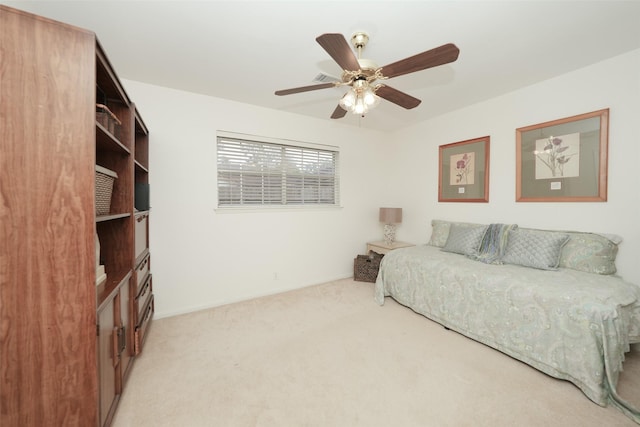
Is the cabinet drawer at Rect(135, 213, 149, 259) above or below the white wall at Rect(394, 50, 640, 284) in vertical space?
below

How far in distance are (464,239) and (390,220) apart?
1.18m

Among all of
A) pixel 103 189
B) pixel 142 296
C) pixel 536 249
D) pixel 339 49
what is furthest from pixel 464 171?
pixel 142 296

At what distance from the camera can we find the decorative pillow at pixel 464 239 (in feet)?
9.12

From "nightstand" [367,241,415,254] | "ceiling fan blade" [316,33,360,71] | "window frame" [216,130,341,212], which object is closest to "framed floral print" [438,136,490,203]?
"nightstand" [367,241,415,254]

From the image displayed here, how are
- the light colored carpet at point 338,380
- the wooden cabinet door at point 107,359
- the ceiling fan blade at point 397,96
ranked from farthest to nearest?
the ceiling fan blade at point 397,96 → the light colored carpet at point 338,380 → the wooden cabinet door at point 107,359

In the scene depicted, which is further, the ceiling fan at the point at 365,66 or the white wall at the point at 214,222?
the white wall at the point at 214,222

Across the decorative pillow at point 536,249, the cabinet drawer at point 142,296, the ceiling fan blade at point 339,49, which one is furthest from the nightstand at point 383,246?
the cabinet drawer at point 142,296

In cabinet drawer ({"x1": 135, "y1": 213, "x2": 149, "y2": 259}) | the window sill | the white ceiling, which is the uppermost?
the white ceiling

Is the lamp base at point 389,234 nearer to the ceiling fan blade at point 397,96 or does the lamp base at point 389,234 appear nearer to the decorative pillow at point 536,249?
the decorative pillow at point 536,249

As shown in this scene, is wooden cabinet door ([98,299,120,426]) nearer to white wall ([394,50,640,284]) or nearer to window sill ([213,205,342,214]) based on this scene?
window sill ([213,205,342,214])

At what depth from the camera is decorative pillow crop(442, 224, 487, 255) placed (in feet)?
9.12

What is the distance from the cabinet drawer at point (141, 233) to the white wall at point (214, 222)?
187mm

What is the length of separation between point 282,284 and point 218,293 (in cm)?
82

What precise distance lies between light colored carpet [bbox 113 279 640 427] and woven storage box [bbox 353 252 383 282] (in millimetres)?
1173
